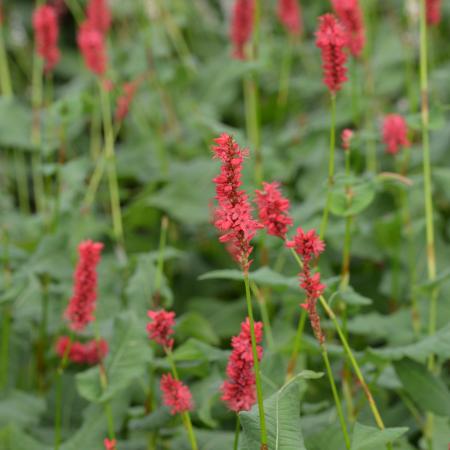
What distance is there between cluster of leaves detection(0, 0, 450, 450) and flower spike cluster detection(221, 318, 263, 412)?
4 cm

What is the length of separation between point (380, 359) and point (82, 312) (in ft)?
1.82

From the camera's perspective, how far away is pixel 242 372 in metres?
1.03

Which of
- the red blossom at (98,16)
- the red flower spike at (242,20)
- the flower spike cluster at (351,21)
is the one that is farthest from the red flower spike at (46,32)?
the flower spike cluster at (351,21)

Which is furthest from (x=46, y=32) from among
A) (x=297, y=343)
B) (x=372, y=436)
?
(x=372, y=436)

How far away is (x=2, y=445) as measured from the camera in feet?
4.95

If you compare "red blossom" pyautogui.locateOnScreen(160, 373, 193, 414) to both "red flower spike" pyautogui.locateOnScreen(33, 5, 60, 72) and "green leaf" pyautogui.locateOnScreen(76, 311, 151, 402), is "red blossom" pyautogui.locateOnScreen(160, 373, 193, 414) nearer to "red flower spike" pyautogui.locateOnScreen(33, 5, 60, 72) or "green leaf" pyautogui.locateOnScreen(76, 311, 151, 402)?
"green leaf" pyautogui.locateOnScreen(76, 311, 151, 402)

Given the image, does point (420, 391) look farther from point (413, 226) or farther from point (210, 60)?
point (210, 60)

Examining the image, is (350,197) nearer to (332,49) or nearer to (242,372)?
(332,49)

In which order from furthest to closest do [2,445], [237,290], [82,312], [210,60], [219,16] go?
[219,16], [210,60], [237,290], [2,445], [82,312]

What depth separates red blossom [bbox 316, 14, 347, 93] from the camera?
115 centimetres

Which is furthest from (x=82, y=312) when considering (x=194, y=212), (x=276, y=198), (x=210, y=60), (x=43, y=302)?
(x=210, y=60)

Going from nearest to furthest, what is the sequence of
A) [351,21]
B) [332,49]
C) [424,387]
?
1. [332,49]
2. [424,387]
3. [351,21]

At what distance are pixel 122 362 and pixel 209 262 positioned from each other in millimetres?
1099

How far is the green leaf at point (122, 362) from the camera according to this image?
1.34 metres
